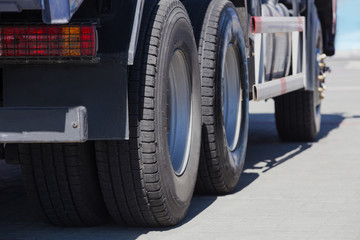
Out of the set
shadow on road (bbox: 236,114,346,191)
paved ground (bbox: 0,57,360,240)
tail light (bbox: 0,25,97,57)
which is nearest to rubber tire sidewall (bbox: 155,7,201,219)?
paved ground (bbox: 0,57,360,240)

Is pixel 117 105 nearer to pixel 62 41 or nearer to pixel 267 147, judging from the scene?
pixel 62 41

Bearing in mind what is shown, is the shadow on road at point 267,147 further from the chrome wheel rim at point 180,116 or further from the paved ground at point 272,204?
the chrome wheel rim at point 180,116

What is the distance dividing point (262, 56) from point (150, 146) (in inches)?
101

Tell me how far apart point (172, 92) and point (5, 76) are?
4.09ft

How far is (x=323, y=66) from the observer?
375 inches

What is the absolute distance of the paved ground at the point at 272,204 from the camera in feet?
16.7

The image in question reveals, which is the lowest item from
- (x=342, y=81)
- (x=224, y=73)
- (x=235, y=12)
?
(x=342, y=81)

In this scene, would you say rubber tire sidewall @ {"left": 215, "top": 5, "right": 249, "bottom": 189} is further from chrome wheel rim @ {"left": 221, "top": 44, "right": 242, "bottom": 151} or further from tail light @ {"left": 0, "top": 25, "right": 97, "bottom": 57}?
tail light @ {"left": 0, "top": 25, "right": 97, "bottom": 57}

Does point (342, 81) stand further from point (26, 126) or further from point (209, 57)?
point (26, 126)

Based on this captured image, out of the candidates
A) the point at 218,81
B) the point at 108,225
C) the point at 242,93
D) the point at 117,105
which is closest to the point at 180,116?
the point at 218,81

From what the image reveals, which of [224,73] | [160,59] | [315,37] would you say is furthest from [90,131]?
[315,37]

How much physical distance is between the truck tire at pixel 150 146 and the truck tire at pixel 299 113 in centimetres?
409

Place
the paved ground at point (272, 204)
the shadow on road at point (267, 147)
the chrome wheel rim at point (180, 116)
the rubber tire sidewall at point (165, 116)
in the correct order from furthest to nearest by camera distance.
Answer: the shadow on road at point (267, 147) → the chrome wheel rim at point (180, 116) → the paved ground at point (272, 204) → the rubber tire sidewall at point (165, 116)

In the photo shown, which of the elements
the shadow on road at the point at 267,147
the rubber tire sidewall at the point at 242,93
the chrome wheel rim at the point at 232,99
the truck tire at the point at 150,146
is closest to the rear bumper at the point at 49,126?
the truck tire at the point at 150,146
